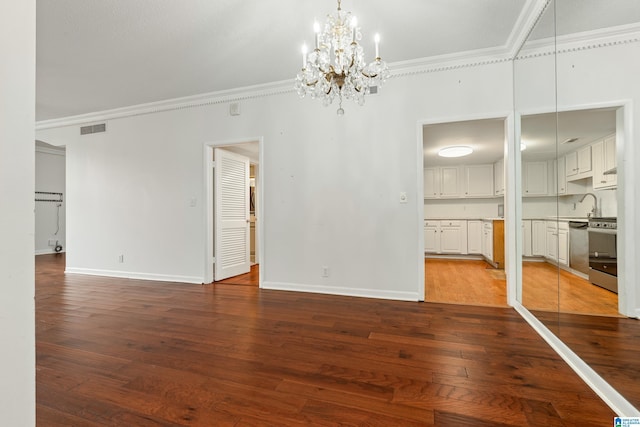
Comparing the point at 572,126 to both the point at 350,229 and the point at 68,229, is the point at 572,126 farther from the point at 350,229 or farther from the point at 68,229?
the point at 68,229

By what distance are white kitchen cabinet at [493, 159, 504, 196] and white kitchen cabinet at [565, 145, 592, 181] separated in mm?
4680

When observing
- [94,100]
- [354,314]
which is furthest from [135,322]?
[94,100]

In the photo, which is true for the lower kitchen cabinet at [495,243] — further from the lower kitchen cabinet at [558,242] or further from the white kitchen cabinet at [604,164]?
the white kitchen cabinet at [604,164]

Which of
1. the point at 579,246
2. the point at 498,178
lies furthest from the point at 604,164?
the point at 498,178

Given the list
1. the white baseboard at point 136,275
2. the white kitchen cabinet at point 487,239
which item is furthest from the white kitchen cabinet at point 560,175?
the white baseboard at point 136,275

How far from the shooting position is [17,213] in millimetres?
662

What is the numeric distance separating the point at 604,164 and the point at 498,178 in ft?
17.3

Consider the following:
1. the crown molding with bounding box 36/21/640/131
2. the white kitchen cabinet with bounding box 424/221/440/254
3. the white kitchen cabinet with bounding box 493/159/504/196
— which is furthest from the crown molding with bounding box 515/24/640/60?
the white kitchen cabinet with bounding box 424/221/440/254

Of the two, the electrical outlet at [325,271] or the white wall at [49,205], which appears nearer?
the electrical outlet at [325,271]

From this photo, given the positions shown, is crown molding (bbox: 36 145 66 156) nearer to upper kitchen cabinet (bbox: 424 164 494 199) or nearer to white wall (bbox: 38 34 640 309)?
white wall (bbox: 38 34 640 309)

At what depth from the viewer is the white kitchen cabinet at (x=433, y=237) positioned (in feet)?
21.9

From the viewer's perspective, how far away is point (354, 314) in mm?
2820

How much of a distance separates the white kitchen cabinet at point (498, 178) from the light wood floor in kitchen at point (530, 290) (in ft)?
6.24

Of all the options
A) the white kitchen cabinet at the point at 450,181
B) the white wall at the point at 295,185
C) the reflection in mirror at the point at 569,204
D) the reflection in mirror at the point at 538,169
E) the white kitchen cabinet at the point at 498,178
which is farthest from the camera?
the white kitchen cabinet at the point at 450,181
